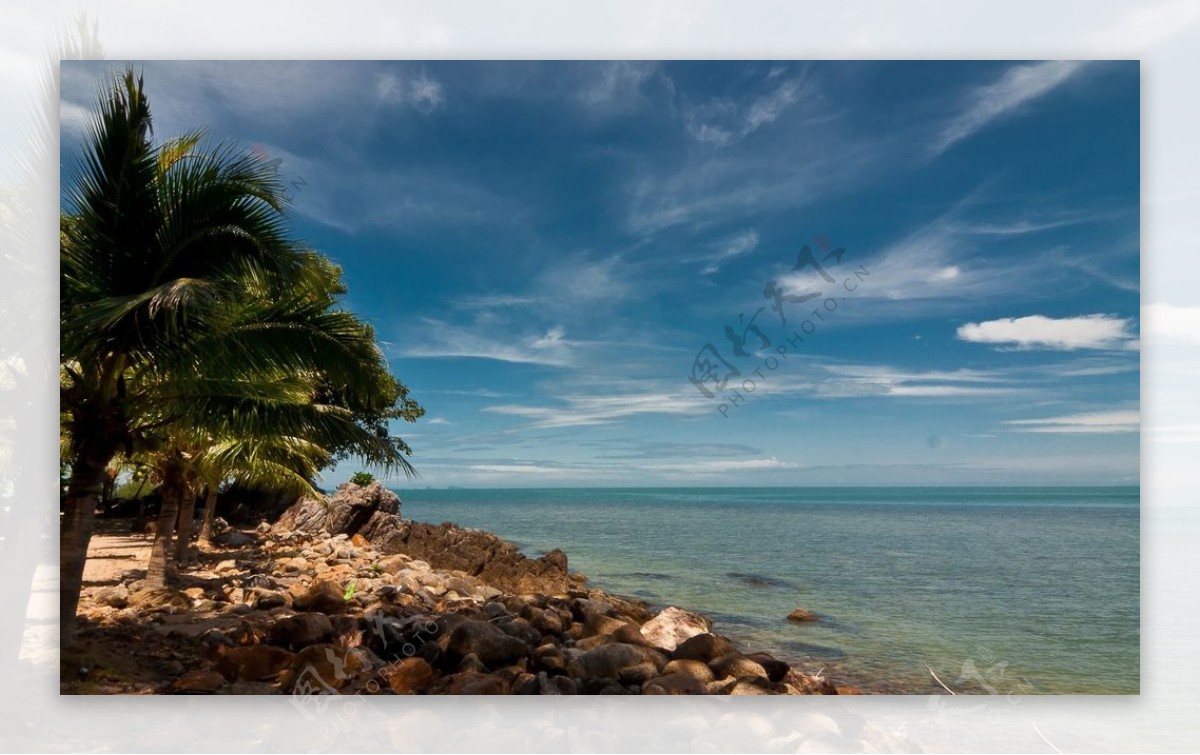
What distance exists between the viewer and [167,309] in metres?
3.54

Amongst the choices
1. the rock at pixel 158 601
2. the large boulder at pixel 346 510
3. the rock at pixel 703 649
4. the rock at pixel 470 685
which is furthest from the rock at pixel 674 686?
the large boulder at pixel 346 510

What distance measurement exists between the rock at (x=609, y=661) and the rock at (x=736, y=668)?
346 mm

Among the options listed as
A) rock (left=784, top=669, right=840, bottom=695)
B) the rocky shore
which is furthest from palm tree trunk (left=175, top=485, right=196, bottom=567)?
rock (left=784, top=669, right=840, bottom=695)

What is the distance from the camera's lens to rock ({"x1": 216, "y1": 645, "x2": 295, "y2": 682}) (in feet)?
14.1

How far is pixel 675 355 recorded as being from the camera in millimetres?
5078

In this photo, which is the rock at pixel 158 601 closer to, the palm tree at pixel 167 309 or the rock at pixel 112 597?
the rock at pixel 112 597

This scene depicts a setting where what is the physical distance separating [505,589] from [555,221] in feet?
20.1

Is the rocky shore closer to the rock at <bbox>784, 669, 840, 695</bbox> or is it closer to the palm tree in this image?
the rock at <bbox>784, 669, 840, 695</bbox>

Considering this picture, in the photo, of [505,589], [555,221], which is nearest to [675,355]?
[555,221]

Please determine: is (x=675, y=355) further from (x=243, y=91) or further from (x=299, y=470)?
(x=299, y=470)

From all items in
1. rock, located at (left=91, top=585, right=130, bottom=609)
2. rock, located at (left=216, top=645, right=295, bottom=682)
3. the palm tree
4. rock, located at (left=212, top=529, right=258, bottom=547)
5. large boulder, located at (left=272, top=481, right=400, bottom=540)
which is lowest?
rock, located at (left=212, top=529, right=258, bottom=547)

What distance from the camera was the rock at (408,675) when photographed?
4.27m

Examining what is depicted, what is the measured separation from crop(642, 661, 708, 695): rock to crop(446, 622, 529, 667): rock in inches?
35.7

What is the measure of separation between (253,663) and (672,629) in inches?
116
